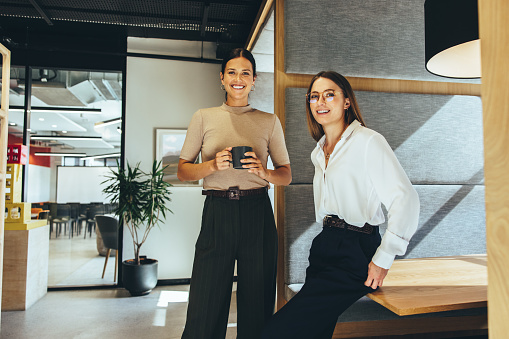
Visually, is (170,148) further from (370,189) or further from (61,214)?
(61,214)

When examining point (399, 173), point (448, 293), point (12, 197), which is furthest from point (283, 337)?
point (12, 197)

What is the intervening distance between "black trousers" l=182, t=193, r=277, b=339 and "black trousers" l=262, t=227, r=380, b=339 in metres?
0.34

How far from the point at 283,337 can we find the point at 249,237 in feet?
1.61

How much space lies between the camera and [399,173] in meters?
1.24

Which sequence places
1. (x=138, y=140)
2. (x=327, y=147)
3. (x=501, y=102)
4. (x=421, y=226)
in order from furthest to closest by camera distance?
(x=138, y=140)
(x=421, y=226)
(x=327, y=147)
(x=501, y=102)

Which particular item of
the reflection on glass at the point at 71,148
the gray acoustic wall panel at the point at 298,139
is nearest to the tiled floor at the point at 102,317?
the reflection on glass at the point at 71,148

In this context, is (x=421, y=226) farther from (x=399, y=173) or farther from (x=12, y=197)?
(x=12, y=197)

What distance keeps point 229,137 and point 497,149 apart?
125cm

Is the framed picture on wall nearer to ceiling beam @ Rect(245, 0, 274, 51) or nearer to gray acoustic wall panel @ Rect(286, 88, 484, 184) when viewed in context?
ceiling beam @ Rect(245, 0, 274, 51)

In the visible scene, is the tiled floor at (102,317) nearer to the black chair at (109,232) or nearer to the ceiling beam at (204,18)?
the black chair at (109,232)

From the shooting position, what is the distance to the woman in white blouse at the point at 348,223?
123 cm

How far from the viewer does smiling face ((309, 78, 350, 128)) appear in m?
1.48

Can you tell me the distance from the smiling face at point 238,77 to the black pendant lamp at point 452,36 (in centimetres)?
83

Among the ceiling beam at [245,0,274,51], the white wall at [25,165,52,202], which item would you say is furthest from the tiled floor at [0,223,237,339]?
the white wall at [25,165,52,202]
